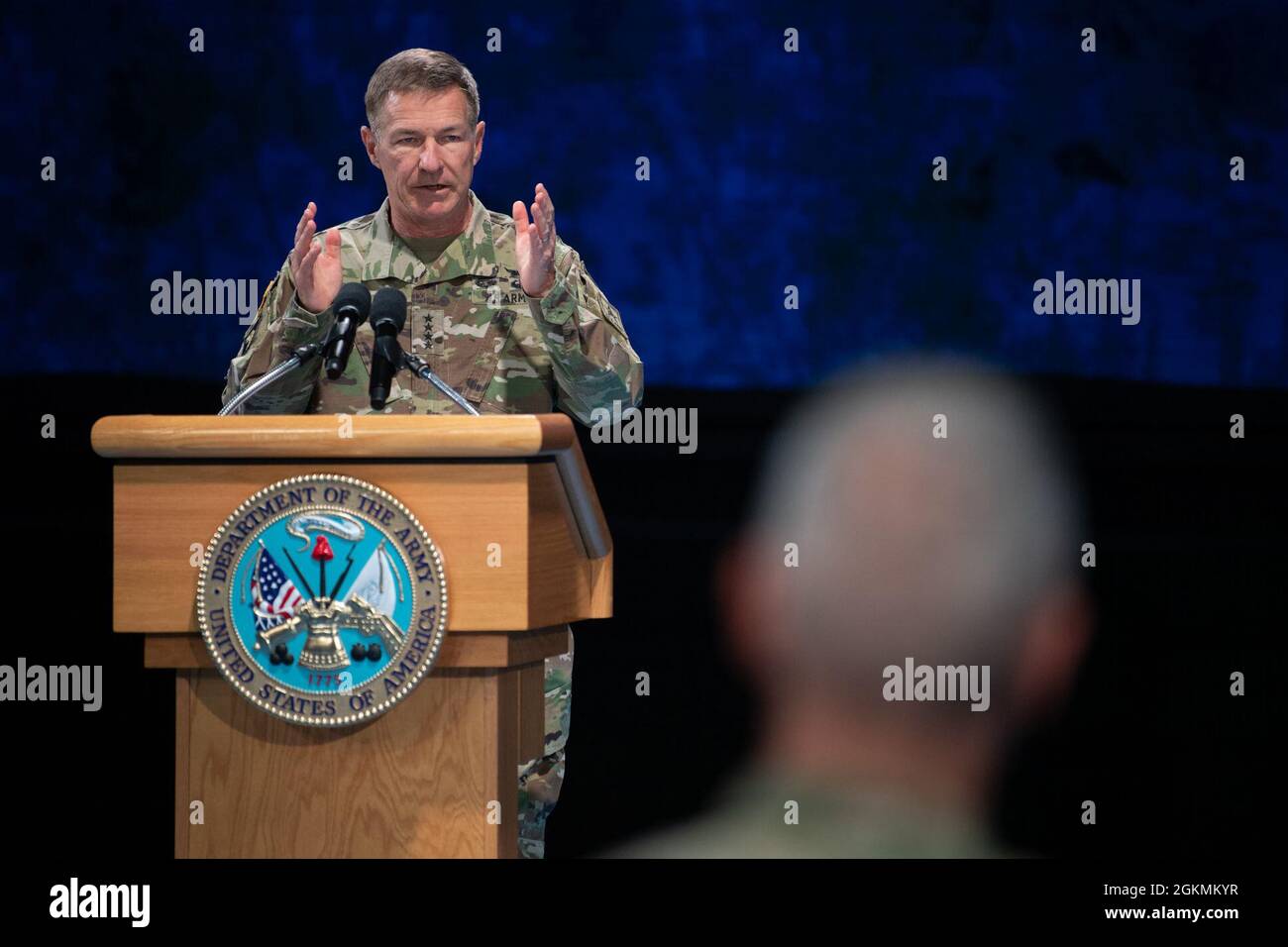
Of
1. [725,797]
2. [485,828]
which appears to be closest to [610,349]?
[485,828]

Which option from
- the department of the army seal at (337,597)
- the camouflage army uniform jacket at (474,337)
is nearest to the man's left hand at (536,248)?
the camouflage army uniform jacket at (474,337)

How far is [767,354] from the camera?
4.78 m

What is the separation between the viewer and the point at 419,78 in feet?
9.60

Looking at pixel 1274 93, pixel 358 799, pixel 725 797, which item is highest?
pixel 1274 93

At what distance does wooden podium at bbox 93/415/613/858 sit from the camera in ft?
7.19

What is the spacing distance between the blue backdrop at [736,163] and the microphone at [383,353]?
2.29 meters

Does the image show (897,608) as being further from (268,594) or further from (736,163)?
(268,594)

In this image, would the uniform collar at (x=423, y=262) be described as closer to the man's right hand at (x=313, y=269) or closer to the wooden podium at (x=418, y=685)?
the man's right hand at (x=313, y=269)

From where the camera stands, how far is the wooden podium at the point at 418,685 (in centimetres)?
219

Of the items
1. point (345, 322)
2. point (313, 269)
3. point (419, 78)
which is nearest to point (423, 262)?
point (419, 78)

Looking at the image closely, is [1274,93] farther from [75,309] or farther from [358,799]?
[358,799]

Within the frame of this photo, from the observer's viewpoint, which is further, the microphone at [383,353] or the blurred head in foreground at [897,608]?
the blurred head in foreground at [897,608]

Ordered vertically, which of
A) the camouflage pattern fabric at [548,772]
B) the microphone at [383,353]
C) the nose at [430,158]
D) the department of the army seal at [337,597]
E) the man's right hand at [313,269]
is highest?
the nose at [430,158]

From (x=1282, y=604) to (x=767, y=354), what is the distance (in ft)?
4.88
